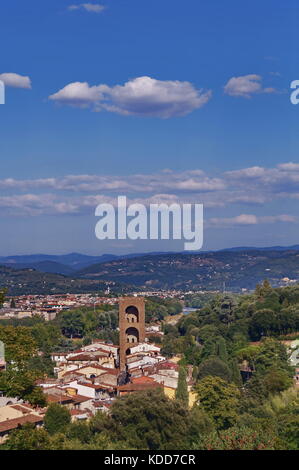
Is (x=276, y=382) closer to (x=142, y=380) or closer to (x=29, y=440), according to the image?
(x=142, y=380)

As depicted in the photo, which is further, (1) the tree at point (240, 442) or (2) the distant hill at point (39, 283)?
(2) the distant hill at point (39, 283)

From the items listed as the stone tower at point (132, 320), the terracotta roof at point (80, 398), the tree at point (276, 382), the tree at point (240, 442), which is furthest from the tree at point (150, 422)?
the stone tower at point (132, 320)

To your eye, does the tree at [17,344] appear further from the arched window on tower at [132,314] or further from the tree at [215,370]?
the arched window on tower at [132,314]

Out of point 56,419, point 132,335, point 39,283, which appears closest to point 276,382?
point 56,419

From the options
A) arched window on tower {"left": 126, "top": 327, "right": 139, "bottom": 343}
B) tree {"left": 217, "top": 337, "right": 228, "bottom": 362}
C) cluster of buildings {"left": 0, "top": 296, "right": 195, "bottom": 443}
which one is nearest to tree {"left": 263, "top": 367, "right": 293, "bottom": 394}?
cluster of buildings {"left": 0, "top": 296, "right": 195, "bottom": 443}

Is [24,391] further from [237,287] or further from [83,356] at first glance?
[237,287]

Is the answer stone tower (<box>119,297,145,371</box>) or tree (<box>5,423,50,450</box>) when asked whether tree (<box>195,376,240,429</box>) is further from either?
stone tower (<box>119,297,145,371</box>)

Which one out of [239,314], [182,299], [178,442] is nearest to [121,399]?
[178,442]

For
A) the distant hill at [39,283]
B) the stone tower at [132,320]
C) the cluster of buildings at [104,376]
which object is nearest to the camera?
the cluster of buildings at [104,376]
